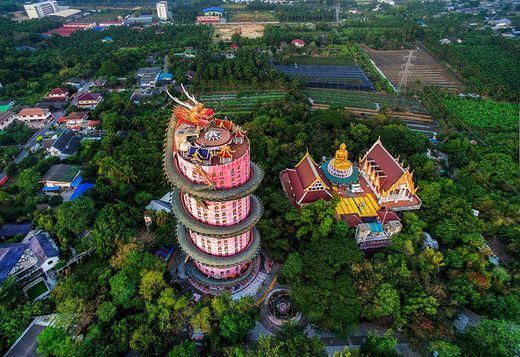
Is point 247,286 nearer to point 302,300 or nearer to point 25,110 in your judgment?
point 302,300

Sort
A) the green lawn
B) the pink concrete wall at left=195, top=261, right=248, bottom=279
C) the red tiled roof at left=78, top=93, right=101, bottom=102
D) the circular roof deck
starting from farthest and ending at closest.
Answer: the red tiled roof at left=78, top=93, right=101, bottom=102 < the pink concrete wall at left=195, top=261, right=248, bottom=279 < the green lawn < the circular roof deck

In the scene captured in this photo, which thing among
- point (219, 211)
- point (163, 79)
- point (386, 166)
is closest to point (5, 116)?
point (163, 79)

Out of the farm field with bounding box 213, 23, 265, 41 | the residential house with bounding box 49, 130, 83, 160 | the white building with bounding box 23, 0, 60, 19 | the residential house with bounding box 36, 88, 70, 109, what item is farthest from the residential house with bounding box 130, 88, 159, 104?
the white building with bounding box 23, 0, 60, 19

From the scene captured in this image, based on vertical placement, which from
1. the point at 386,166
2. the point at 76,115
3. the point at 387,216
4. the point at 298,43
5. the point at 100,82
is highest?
the point at 386,166

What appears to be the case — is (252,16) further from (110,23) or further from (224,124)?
(224,124)

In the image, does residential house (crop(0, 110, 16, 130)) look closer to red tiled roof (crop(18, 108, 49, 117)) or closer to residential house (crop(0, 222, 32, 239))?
red tiled roof (crop(18, 108, 49, 117))
